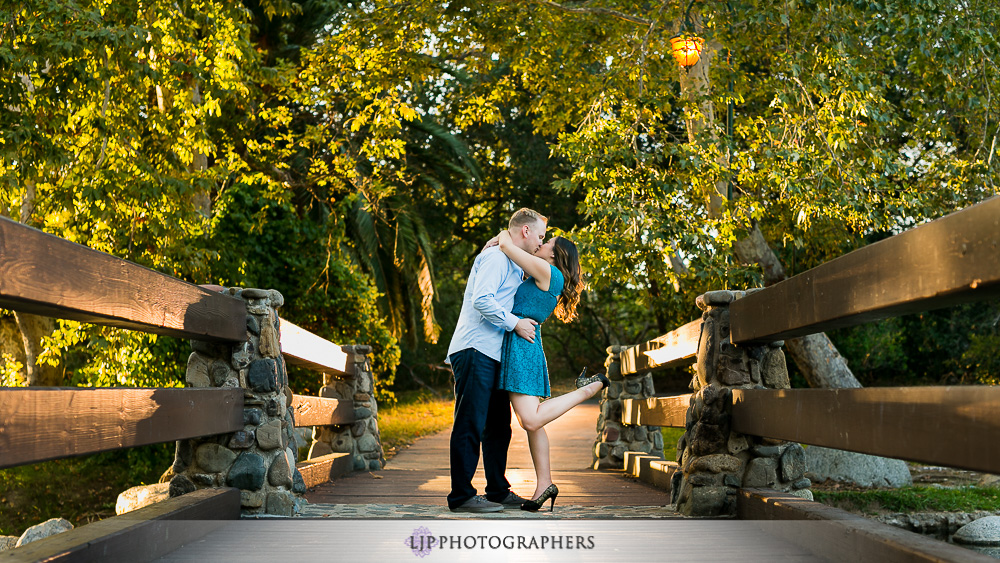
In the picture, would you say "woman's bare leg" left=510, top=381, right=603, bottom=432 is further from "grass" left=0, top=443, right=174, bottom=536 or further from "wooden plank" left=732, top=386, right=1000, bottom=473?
"grass" left=0, top=443, right=174, bottom=536

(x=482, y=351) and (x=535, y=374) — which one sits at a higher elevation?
(x=482, y=351)

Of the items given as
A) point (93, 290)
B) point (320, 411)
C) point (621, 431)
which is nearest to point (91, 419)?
point (93, 290)

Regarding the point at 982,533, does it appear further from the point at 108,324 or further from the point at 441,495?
the point at 108,324

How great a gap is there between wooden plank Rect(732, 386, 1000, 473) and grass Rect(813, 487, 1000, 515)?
4451 millimetres

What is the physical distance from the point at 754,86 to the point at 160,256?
8175 millimetres

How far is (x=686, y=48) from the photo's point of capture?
7996 millimetres

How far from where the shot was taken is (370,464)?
24.8 feet

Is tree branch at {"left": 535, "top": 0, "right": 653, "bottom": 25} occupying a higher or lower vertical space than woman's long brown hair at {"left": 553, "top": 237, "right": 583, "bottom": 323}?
higher

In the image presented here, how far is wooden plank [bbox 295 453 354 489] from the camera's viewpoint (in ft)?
18.3

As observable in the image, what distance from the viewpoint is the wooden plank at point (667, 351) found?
15.9ft

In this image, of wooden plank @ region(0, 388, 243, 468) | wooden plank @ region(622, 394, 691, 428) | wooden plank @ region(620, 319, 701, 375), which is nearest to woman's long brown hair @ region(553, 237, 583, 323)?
wooden plank @ region(620, 319, 701, 375)

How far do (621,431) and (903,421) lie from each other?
5.78m

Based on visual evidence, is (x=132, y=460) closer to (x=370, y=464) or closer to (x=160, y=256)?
(x=160, y=256)

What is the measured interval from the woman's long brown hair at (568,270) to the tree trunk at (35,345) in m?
9.27
